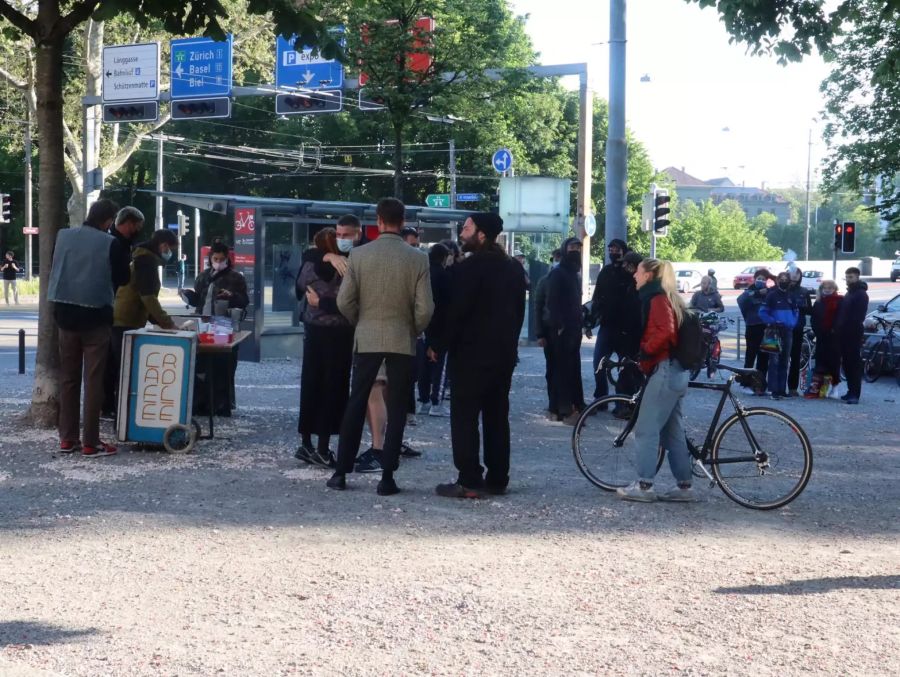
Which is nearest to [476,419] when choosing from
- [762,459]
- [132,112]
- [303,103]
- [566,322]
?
[762,459]

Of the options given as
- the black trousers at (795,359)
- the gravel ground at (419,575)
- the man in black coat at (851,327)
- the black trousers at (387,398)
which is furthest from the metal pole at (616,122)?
the black trousers at (387,398)

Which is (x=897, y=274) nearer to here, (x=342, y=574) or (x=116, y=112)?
(x=116, y=112)

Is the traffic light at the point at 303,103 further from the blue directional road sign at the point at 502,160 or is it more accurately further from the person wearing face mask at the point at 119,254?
the person wearing face mask at the point at 119,254

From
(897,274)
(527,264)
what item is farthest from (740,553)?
(897,274)

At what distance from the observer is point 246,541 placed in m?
6.90

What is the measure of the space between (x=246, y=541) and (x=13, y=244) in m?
67.4

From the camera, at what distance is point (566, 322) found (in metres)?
12.7

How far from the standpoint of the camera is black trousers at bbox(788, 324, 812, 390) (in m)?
17.0

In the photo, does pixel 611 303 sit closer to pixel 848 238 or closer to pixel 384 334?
pixel 384 334

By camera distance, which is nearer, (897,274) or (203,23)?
(203,23)

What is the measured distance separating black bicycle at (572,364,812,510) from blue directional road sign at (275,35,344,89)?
16127mm

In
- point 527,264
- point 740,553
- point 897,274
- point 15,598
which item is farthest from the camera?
point 897,274

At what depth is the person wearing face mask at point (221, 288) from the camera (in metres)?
13.6

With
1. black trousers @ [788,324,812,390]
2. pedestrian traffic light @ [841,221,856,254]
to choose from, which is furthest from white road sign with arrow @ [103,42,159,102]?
black trousers @ [788,324,812,390]
